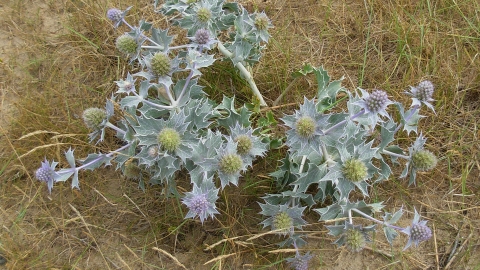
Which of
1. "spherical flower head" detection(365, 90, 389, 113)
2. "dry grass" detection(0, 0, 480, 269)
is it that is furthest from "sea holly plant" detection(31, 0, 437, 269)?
"dry grass" detection(0, 0, 480, 269)

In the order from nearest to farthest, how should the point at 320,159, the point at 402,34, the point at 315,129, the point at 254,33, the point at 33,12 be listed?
the point at 315,129 < the point at 320,159 < the point at 254,33 < the point at 402,34 < the point at 33,12

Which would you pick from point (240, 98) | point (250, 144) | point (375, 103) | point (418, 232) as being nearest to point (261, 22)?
point (240, 98)

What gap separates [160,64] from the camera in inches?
96.7

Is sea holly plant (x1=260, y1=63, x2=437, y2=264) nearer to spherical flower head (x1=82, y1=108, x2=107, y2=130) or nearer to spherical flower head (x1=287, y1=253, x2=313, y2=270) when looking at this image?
spherical flower head (x1=287, y1=253, x2=313, y2=270)

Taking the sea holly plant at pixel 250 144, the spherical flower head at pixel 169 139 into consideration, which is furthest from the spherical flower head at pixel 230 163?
the spherical flower head at pixel 169 139

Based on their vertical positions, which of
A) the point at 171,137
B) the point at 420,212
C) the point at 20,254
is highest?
the point at 171,137

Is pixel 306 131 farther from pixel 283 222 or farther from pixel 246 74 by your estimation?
pixel 246 74

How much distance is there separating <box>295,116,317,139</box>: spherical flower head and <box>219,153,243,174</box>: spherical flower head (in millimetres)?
367

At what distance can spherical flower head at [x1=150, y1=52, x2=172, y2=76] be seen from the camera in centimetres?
245

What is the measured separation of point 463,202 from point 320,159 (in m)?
1.11

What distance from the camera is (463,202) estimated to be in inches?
→ 109

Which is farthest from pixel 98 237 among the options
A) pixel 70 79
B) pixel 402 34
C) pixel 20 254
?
pixel 402 34

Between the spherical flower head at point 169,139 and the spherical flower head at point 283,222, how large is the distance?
73 cm

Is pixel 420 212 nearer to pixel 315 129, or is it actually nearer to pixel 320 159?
pixel 320 159
